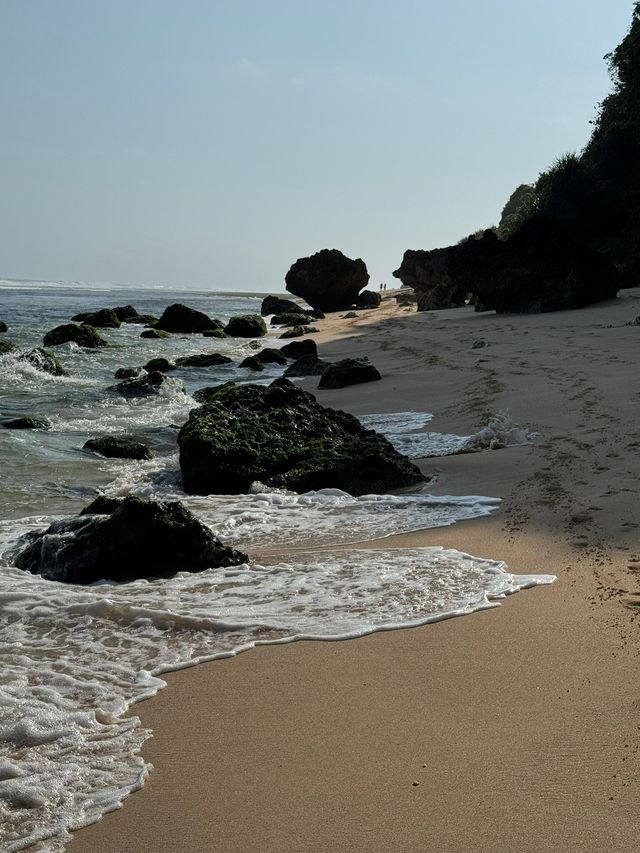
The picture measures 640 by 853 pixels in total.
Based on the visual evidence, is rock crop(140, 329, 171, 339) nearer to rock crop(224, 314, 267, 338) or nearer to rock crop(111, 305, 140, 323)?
rock crop(224, 314, 267, 338)

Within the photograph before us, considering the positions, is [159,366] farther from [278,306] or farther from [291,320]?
[278,306]

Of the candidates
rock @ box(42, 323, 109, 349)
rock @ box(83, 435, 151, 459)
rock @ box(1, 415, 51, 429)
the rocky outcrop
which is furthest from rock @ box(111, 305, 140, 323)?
A: rock @ box(83, 435, 151, 459)

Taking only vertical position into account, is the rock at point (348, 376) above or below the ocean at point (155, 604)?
Result: above

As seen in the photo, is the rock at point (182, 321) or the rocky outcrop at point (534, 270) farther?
the rock at point (182, 321)

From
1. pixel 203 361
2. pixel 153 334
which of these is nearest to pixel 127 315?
pixel 153 334

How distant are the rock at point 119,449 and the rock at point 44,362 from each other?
24.9 ft

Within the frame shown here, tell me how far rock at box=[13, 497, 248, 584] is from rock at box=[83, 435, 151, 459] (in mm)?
3714

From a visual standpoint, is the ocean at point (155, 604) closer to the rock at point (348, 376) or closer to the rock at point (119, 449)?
the rock at point (119, 449)

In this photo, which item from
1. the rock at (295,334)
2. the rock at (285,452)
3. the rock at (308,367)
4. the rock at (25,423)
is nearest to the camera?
the rock at (285,452)

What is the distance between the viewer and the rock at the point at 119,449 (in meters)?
8.43

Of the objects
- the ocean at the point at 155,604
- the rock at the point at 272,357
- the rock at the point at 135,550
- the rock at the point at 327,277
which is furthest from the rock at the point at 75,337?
the rock at the point at 135,550

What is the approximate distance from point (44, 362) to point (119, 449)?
320 inches

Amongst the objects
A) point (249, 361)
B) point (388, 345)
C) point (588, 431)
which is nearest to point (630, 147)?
point (388, 345)

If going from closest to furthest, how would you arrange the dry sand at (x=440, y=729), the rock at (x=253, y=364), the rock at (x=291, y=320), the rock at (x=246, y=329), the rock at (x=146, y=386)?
1. the dry sand at (x=440, y=729)
2. the rock at (x=146, y=386)
3. the rock at (x=253, y=364)
4. the rock at (x=246, y=329)
5. the rock at (x=291, y=320)
